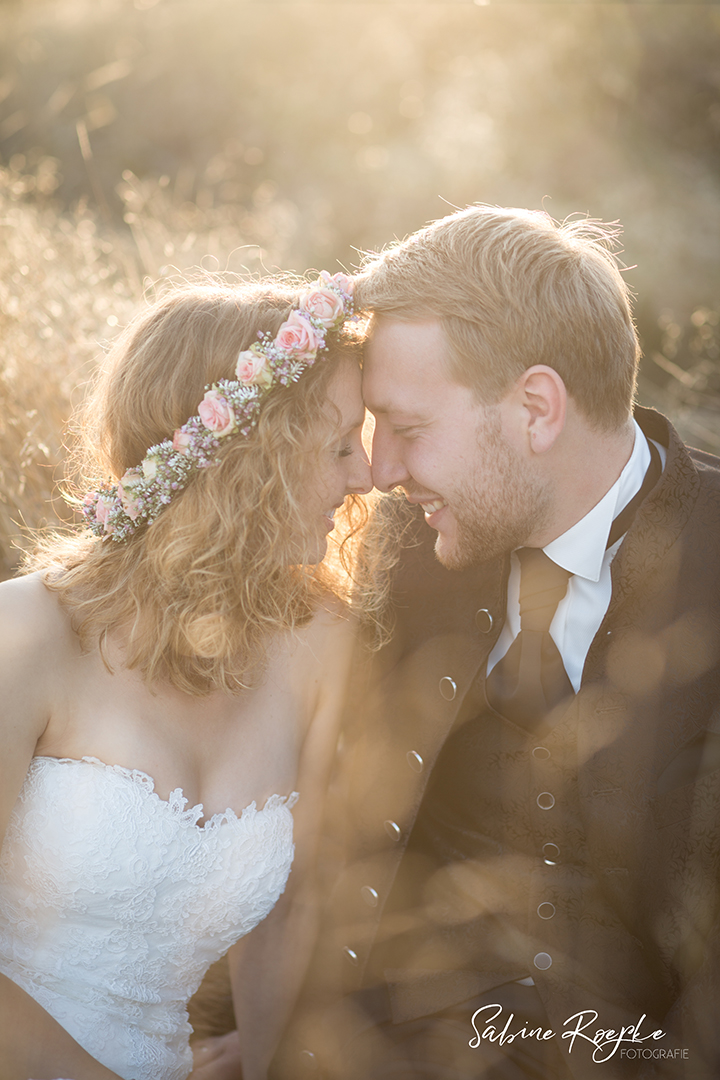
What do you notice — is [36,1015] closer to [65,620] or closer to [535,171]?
[65,620]

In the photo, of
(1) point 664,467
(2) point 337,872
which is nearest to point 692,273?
(1) point 664,467

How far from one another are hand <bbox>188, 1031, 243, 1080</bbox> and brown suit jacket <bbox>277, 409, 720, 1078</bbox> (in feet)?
0.61

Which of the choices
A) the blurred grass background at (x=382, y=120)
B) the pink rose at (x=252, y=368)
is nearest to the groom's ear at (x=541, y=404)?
the pink rose at (x=252, y=368)

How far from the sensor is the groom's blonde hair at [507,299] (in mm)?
2213

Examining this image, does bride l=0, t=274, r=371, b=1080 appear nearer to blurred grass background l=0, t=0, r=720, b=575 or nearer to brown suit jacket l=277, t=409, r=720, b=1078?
brown suit jacket l=277, t=409, r=720, b=1078

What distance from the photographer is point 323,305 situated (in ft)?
6.64

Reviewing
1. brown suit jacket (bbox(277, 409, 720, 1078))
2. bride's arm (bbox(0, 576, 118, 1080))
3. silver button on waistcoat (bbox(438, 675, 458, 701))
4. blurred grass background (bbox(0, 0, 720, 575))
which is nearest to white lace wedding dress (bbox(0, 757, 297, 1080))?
bride's arm (bbox(0, 576, 118, 1080))

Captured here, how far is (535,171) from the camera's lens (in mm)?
8891

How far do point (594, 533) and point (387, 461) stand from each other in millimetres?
643

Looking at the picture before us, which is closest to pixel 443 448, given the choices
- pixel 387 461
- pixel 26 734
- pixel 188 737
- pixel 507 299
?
pixel 387 461

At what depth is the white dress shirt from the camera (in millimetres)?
2289

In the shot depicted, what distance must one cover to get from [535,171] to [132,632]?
8539 millimetres

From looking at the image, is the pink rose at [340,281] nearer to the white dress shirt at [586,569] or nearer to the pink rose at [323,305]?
the pink rose at [323,305]

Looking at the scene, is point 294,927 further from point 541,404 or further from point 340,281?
point 340,281
